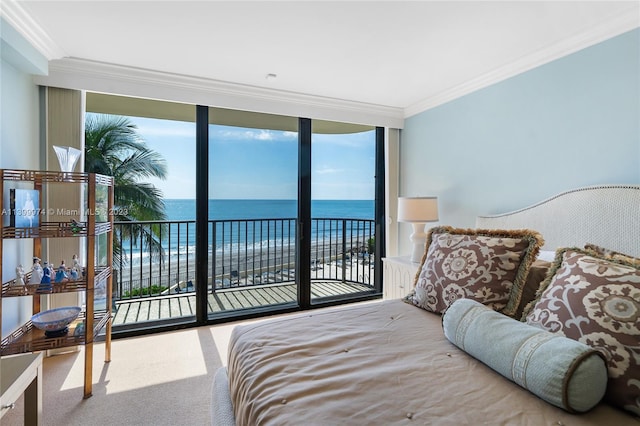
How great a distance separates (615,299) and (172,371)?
101 inches

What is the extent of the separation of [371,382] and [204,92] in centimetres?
282

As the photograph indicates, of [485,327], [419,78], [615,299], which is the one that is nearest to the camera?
[615,299]

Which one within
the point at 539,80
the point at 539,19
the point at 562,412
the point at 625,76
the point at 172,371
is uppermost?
the point at 539,19

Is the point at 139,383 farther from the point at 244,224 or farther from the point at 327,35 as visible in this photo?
the point at 327,35

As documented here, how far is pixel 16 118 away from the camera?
84.8 inches

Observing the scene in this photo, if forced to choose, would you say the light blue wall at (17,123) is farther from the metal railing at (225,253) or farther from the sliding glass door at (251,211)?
the sliding glass door at (251,211)

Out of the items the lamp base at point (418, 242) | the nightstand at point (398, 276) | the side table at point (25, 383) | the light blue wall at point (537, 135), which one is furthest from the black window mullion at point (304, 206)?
the side table at point (25, 383)

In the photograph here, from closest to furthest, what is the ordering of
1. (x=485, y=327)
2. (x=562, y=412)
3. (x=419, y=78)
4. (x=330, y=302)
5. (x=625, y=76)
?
(x=562, y=412), (x=485, y=327), (x=625, y=76), (x=419, y=78), (x=330, y=302)

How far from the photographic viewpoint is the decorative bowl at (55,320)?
6.45ft

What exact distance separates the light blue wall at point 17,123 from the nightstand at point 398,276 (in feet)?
9.73

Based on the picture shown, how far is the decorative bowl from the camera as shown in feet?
6.45

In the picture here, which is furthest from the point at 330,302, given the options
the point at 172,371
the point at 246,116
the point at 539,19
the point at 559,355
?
the point at 539,19

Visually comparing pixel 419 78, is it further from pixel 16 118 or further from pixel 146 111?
pixel 16 118

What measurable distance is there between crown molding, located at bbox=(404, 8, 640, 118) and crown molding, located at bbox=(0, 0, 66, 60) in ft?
10.8
